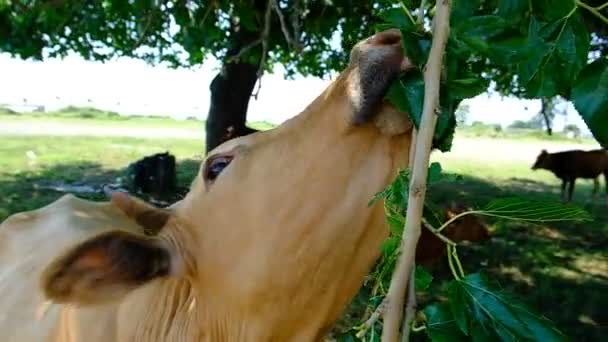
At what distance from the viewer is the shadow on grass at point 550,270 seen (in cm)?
673

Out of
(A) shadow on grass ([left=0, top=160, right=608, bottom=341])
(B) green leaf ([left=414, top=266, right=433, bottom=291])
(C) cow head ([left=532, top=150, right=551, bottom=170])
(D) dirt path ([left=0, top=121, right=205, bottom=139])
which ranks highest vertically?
(B) green leaf ([left=414, top=266, right=433, bottom=291])

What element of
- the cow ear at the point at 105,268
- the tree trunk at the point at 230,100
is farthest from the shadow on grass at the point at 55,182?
the cow ear at the point at 105,268

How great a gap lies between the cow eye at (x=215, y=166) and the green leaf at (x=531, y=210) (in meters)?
1.27

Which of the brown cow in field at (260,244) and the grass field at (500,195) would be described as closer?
the brown cow in field at (260,244)

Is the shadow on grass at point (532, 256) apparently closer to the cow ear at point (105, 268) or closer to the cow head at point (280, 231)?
the cow head at point (280, 231)

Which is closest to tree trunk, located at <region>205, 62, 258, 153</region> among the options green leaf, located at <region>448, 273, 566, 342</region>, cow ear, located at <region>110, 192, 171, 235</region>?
cow ear, located at <region>110, 192, 171, 235</region>

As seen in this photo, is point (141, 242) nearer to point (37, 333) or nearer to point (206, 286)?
point (206, 286)

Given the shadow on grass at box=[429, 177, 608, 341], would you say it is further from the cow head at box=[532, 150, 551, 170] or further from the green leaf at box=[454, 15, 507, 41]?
the cow head at box=[532, 150, 551, 170]

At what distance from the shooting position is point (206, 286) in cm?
227

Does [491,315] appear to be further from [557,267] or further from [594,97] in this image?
[557,267]

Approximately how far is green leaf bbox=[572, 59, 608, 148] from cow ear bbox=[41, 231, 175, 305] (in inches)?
58.8

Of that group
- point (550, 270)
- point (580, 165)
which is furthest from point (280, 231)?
point (580, 165)

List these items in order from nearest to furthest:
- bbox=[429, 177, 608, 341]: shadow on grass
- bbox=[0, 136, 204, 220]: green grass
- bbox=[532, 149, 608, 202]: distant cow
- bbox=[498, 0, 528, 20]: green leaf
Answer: bbox=[498, 0, 528, 20]: green leaf, bbox=[429, 177, 608, 341]: shadow on grass, bbox=[0, 136, 204, 220]: green grass, bbox=[532, 149, 608, 202]: distant cow

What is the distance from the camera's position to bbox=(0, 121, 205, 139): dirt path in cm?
2402
